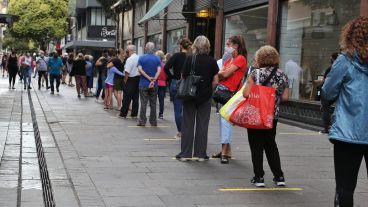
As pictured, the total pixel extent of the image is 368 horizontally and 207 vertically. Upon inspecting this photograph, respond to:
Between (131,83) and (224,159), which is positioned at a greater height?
(131,83)

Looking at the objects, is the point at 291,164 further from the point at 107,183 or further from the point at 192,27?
the point at 192,27

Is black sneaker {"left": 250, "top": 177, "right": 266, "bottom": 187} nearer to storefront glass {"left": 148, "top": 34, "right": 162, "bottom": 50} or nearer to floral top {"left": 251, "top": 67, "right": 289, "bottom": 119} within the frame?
floral top {"left": 251, "top": 67, "right": 289, "bottom": 119}

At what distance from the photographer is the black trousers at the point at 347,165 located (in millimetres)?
4273

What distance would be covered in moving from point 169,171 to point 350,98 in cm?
336

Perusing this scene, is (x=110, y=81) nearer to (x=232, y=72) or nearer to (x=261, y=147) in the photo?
(x=232, y=72)

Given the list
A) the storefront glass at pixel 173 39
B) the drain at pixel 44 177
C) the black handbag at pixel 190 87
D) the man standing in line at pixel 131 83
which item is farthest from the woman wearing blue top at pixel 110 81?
the storefront glass at pixel 173 39

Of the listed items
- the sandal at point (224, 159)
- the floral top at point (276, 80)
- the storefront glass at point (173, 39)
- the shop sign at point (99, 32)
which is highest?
the shop sign at point (99, 32)

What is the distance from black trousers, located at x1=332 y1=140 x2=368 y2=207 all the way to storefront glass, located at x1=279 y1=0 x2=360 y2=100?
8324 mm

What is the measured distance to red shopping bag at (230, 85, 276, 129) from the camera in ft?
20.0

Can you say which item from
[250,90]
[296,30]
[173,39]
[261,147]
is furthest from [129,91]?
[173,39]

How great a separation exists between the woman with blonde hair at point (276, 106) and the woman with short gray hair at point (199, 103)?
1382mm

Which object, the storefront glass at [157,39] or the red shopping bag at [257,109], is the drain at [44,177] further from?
the storefront glass at [157,39]

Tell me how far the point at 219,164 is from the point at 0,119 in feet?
20.6

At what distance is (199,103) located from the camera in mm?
7801
